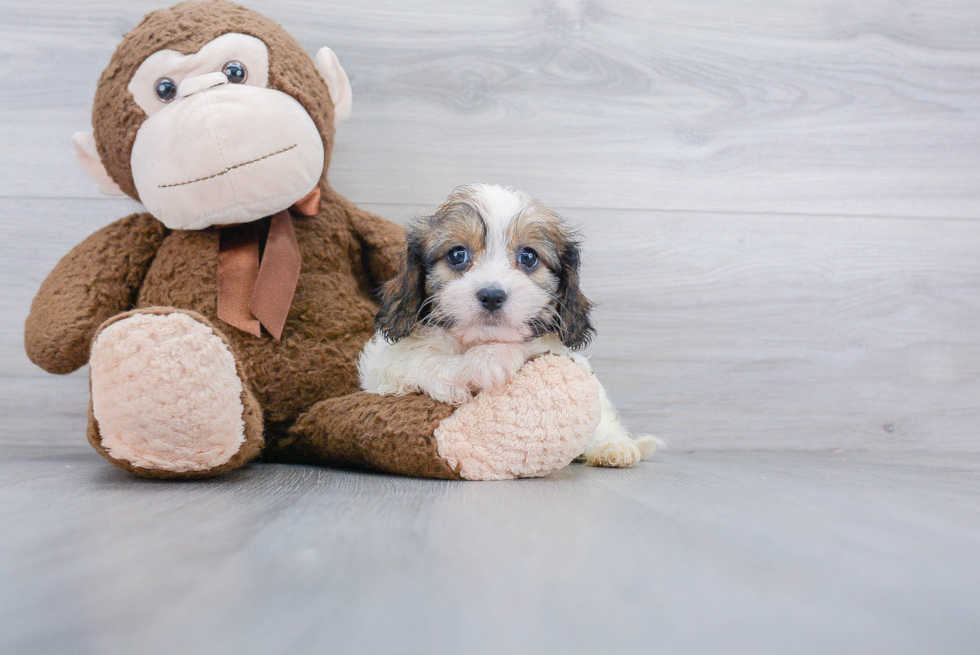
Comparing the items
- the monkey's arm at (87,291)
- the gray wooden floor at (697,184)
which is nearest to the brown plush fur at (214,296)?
the monkey's arm at (87,291)

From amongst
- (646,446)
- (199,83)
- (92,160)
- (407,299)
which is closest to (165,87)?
(199,83)

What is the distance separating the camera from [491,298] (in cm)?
112

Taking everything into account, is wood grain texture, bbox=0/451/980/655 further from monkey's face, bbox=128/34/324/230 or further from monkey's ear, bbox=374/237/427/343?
monkey's face, bbox=128/34/324/230

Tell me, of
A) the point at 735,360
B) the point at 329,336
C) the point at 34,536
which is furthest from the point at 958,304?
A: the point at 34,536

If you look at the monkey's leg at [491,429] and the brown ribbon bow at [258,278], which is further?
the brown ribbon bow at [258,278]

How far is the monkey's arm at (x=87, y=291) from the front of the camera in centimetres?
121

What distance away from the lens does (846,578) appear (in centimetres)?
70

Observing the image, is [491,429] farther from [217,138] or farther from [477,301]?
[217,138]

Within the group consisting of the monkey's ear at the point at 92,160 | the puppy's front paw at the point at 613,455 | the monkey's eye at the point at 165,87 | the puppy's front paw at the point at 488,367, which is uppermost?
the monkey's eye at the point at 165,87

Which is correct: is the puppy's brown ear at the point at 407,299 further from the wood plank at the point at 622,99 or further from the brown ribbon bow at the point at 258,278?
A: the wood plank at the point at 622,99

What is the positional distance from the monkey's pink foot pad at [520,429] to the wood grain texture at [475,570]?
0.19 ft

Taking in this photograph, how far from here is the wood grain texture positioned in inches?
22.4

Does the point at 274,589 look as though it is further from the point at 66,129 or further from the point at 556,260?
the point at 66,129

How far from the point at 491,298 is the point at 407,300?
18 cm
